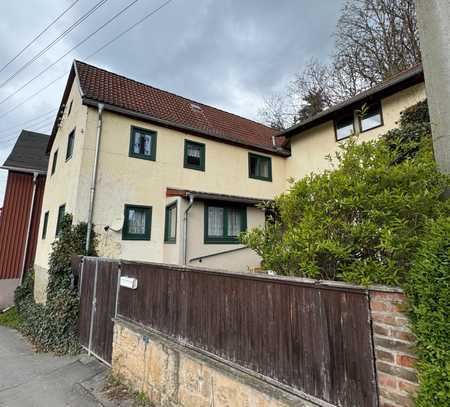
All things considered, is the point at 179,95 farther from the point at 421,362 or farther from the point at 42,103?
the point at 421,362

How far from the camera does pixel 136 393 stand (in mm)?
4449

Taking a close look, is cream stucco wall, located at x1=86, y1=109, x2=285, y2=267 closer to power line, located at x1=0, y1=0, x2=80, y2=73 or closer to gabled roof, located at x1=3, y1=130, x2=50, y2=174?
power line, located at x1=0, y1=0, x2=80, y2=73

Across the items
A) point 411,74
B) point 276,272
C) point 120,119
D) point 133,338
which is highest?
point 411,74

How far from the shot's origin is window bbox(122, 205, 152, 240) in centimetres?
911

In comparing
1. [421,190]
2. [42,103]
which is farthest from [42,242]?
[421,190]

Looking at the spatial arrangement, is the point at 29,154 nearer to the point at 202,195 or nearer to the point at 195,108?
the point at 195,108

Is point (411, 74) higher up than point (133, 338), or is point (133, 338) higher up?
point (411, 74)

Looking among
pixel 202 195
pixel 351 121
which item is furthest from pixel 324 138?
pixel 202 195

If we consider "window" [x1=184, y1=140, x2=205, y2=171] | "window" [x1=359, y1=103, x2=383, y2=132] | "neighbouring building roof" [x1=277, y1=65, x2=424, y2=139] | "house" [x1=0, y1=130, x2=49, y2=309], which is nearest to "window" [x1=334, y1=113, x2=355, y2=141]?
"neighbouring building roof" [x1=277, y1=65, x2=424, y2=139]

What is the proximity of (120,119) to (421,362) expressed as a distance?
10108 mm

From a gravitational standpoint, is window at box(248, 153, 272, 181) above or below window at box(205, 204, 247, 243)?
above

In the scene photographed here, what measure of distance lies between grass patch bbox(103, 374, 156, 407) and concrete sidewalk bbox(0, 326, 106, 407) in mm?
254

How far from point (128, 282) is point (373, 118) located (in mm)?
9829

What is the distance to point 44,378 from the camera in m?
5.54
